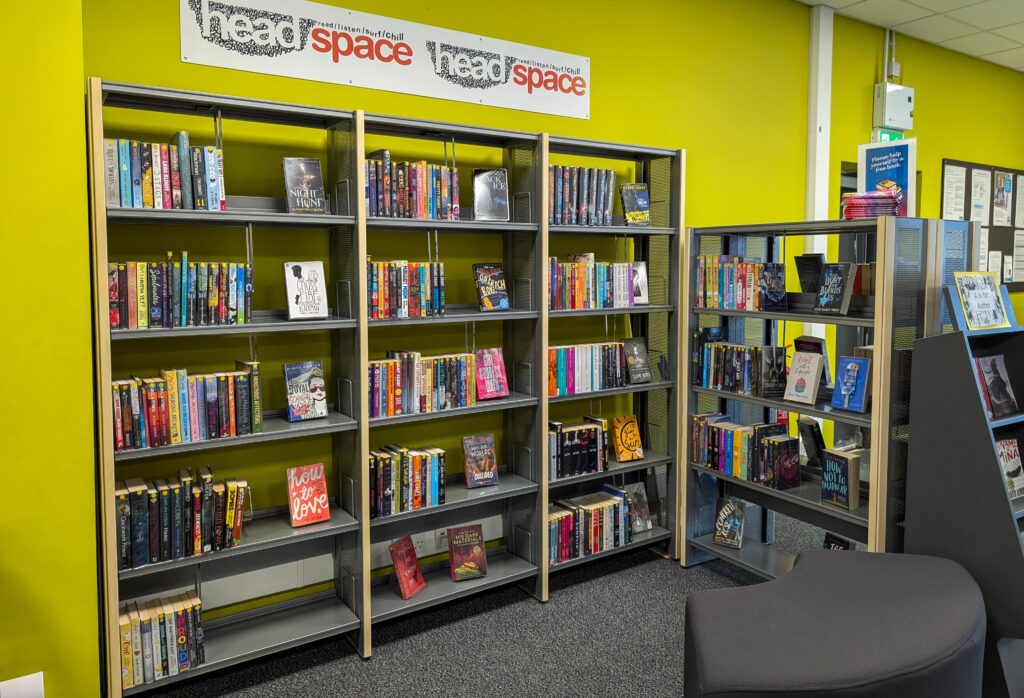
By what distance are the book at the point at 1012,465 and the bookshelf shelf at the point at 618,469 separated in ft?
4.95

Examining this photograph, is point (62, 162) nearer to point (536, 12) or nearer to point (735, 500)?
point (536, 12)

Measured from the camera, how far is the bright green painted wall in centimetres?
226

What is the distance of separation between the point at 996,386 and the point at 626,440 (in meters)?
1.67

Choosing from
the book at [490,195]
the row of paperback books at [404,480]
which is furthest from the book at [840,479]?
the book at [490,195]

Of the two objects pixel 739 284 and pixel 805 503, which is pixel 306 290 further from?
pixel 805 503

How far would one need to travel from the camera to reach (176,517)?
2676 mm

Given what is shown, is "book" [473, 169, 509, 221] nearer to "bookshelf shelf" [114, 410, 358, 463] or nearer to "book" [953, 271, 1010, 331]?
"bookshelf shelf" [114, 410, 358, 463]

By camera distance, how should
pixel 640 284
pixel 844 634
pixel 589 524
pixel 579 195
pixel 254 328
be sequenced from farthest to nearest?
pixel 640 284 < pixel 589 524 < pixel 579 195 < pixel 254 328 < pixel 844 634

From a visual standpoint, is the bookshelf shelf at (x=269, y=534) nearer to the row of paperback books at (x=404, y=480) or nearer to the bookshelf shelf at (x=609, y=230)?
the row of paperback books at (x=404, y=480)

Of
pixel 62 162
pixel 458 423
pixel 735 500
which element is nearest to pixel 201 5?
pixel 62 162

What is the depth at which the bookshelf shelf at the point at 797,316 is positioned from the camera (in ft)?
9.93

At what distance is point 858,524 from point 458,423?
6.06 feet

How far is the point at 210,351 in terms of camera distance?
3.07 m

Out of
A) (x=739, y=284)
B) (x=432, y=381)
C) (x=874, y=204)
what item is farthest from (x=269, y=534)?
(x=874, y=204)
